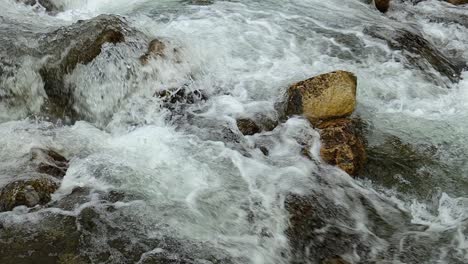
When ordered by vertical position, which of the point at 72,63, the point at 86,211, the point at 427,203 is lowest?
the point at 427,203

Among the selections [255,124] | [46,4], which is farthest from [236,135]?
[46,4]

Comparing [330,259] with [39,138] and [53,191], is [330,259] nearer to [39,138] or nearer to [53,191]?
[53,191]

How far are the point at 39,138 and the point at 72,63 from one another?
1.21 meters

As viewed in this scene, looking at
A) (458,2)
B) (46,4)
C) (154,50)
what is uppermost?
(46,4)

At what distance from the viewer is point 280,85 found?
680 cm

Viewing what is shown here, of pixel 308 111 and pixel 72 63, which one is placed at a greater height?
pixel 72 63

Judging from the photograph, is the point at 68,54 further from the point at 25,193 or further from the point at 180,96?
the point at 25,193

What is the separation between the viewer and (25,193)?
4.47 m

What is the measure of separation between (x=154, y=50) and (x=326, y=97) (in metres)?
Result: 2.53

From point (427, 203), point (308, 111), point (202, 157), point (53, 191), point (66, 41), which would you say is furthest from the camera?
point (66, 41)

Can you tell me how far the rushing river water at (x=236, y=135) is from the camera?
4.47 m

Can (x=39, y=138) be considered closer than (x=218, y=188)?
No

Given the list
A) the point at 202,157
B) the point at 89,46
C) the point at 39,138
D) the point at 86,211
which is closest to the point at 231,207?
the point at 202,157

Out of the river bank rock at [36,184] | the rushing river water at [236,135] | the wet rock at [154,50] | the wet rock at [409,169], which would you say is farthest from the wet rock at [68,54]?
the wet rock at [409,169]
